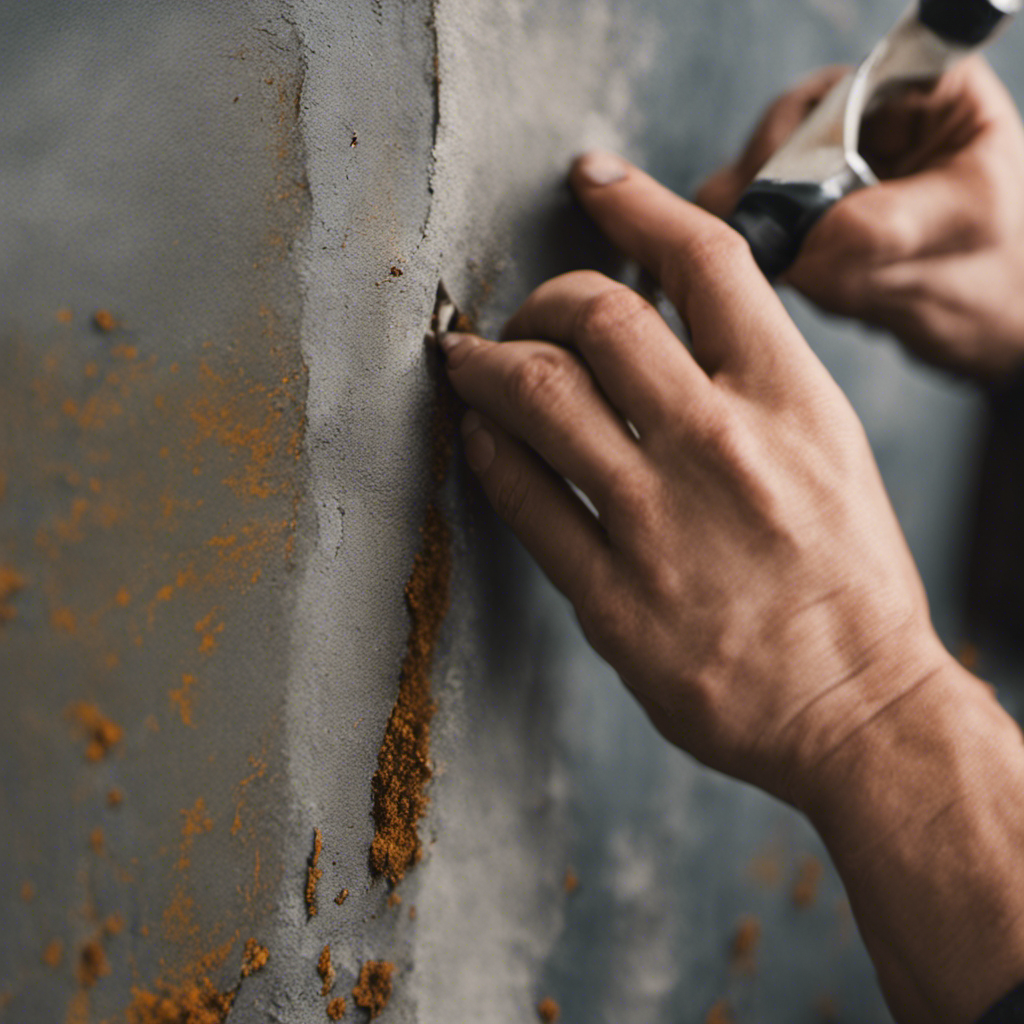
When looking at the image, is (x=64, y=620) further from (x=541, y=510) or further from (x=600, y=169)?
(x=600, y=169)

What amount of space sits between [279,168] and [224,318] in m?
0.09

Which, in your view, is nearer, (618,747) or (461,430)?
(461,430)

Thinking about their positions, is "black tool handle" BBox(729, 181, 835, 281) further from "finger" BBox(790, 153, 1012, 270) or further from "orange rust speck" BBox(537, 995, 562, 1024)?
"orange rust speck" BBox(537, 995, 562, 1024)

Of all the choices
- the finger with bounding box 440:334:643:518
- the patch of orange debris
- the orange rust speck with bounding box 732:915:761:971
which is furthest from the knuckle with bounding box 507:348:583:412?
the orange rust speck with bounding box 732:915:761:971

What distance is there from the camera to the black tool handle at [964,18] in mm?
556

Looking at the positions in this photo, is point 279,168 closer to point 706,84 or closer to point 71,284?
point 71,284

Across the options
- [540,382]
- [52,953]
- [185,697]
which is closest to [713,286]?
[540,382]

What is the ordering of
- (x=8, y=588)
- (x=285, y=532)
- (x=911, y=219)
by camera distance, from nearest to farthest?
(x=8, y=588) → (x=285, y=532) → (x=911, y=219)

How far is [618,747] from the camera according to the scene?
0.69 meters

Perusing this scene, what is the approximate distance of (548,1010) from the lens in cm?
60

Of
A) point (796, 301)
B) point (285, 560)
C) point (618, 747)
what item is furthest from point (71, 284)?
point (796, 301)

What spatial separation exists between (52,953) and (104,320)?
284mm

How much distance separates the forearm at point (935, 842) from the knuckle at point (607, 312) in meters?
0.29

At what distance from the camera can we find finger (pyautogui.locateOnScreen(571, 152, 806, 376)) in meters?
0.51
